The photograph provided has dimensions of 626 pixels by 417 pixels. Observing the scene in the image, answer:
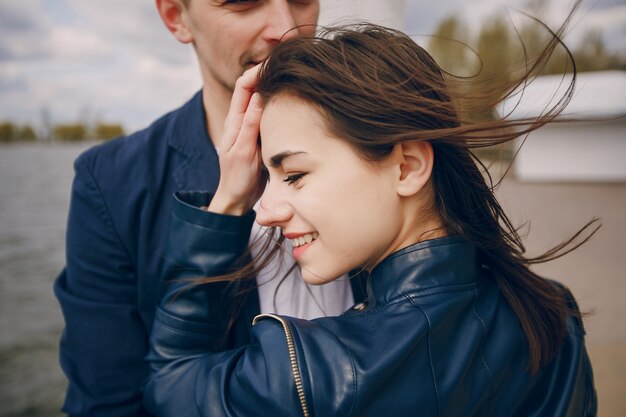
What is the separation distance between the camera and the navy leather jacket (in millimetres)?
1095

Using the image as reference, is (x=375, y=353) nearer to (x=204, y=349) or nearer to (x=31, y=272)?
(x=204, y=349)

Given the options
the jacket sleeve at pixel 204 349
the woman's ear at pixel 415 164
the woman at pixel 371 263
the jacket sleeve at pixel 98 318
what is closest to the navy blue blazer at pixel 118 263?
the jacket sleeve at pixel 98 318

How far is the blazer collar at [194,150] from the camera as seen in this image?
1800mm

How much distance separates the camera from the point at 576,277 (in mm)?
5660

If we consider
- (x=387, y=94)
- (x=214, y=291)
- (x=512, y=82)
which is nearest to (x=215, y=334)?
(x=214, y=291)

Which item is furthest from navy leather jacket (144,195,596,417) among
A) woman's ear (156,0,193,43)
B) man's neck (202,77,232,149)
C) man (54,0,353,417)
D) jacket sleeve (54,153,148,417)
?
woman's ear (156,0,193,43)

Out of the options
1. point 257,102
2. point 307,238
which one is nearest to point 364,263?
point 307,238

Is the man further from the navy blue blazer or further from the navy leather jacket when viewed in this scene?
the navy leather jacket

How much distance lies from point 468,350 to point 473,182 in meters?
0.45

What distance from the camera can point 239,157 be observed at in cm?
147

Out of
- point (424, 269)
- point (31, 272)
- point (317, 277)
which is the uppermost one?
point (424, 269)

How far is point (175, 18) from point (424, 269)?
1318 mm

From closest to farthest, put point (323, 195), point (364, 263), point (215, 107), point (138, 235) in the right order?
1. point (323, 195)
2. point (364, 263)
3. point (138, 235)
4. point (215, 107)

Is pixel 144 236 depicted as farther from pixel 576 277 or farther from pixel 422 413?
pixel 576 277
